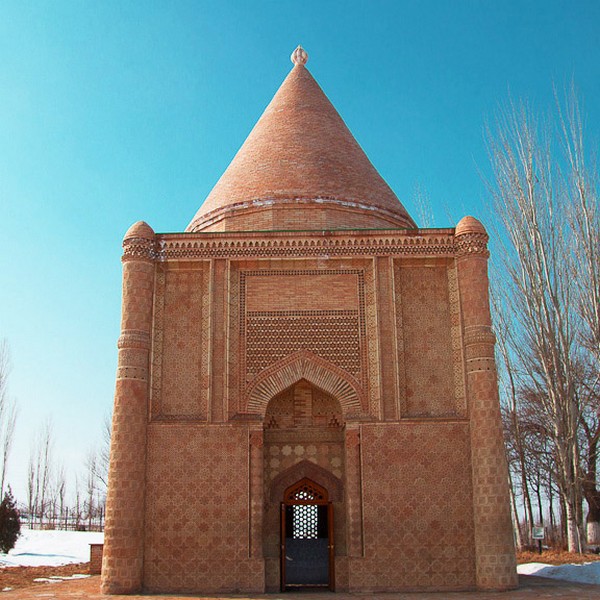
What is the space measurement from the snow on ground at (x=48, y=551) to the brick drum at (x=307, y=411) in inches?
253

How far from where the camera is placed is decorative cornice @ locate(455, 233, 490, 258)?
9.73 meters

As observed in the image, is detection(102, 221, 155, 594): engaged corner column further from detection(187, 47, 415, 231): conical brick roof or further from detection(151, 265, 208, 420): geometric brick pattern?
detection(187, 47, 415, 231): conical brick roof

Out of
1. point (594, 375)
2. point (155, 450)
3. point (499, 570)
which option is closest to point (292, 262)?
point (155, 450)

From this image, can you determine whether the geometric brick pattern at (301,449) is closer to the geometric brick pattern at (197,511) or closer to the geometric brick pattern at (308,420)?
the geometric brick pattern at (308,420)

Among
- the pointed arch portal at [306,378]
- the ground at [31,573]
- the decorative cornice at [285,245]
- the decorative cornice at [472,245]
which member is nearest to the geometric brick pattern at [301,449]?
the pointed arch portal at [306,378]

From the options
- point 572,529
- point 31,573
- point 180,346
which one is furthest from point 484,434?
point 31,573

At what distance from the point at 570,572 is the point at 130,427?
22.0 feet

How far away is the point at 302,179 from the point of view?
443 inches

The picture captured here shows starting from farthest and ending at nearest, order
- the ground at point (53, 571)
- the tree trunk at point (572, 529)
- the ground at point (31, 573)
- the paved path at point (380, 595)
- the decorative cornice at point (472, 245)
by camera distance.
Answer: the tree trunk at point (572, 529)
the ground at point (31, 573)
the ground at point (53, 571)
the decorative cornice at point (472, 245)
the paved path at point (380, 595)

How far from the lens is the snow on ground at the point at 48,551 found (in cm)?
1455

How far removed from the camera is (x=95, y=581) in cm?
1046

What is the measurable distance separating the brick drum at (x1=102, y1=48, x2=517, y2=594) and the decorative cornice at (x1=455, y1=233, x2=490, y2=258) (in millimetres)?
21

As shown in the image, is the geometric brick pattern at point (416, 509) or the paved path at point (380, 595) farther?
the geometric brick pattern at point (416, 509)

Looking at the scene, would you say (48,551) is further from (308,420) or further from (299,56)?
(299,56)
